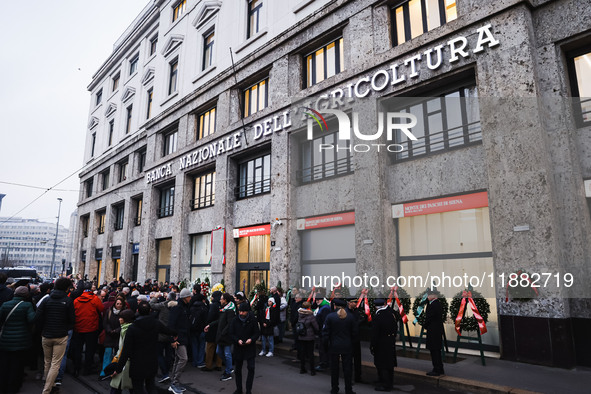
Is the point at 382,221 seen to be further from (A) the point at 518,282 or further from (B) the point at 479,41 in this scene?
(B) the point at 479,41

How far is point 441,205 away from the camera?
1140cm

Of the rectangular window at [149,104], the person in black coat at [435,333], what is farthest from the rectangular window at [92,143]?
the person in black coat at [435,333]

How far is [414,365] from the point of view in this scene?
8.82 metres

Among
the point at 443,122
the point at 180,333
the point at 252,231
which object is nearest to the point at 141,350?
the point at 180,333

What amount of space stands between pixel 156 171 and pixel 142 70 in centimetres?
1085

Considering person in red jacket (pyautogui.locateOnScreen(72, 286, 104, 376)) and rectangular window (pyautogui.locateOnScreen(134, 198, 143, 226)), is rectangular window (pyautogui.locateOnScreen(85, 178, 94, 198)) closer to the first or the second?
rectangular window (pyautogui.locateOnScreen(134, 198, 143, 226))

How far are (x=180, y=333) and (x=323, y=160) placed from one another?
941cm

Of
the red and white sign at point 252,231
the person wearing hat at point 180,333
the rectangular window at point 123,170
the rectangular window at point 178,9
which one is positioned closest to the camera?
the person wearing hat at point 180,333

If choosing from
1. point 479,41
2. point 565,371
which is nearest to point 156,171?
point 479,41

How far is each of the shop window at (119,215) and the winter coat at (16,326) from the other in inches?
997

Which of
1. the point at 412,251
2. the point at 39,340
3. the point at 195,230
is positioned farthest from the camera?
the point at 195,230

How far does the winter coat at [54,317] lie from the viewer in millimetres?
6914

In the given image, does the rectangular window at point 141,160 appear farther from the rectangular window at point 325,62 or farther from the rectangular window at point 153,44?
the rectangular window at point 325,62

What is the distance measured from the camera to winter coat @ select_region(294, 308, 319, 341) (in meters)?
8.84
